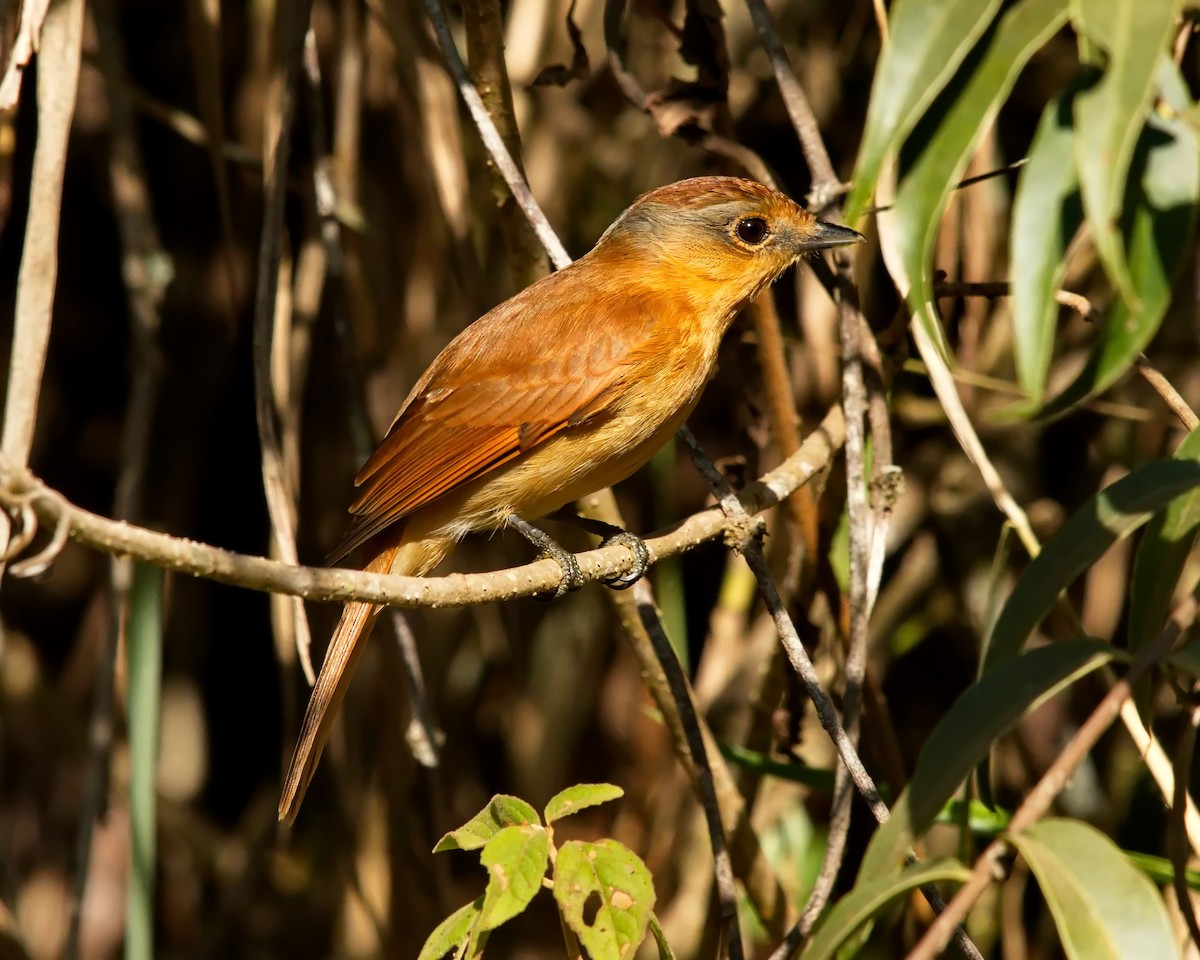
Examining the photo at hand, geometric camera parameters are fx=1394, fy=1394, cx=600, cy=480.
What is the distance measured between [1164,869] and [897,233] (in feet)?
5.37

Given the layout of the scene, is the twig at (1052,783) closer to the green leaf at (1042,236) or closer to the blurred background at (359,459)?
the green leaf at (1042,236)

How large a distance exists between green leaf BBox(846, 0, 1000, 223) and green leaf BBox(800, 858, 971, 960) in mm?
754

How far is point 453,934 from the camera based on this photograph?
1808 mm

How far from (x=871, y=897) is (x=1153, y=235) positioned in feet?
2.59

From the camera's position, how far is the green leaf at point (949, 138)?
150 cm

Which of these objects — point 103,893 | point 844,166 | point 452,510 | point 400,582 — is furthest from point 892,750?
point 103,893

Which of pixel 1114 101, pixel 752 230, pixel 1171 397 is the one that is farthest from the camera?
pixel 752 230

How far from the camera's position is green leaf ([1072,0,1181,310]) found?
1.27m

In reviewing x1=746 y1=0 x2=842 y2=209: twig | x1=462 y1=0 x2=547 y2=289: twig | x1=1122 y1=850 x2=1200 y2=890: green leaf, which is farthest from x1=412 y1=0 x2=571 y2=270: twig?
x1=1122 y1=850 x2=1200 y2=890: green leaf

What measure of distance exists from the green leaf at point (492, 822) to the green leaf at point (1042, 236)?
0.85 m

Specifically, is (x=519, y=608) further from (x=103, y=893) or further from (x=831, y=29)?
(x=831, y=29)

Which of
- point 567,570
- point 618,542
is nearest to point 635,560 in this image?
point 567,570

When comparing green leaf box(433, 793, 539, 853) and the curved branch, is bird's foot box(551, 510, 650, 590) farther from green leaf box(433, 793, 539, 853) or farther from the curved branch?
green leaf box(433, 793, 539, 853)

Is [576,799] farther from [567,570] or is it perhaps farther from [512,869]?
[567,570]
